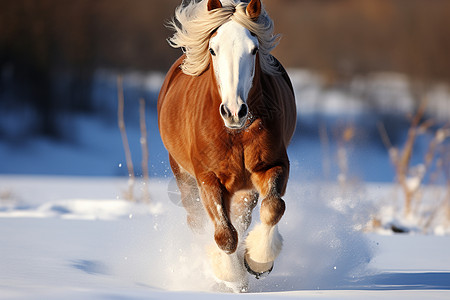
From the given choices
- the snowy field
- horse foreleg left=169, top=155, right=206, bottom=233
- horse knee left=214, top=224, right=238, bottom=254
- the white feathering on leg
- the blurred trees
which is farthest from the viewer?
the blurred trees

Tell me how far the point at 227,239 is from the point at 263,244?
0.80 feet

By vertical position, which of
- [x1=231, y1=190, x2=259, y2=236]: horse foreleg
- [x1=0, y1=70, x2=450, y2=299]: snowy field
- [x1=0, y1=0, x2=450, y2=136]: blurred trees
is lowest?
[x1=0, y1=0, x2=450, y2=136]: blurred trees

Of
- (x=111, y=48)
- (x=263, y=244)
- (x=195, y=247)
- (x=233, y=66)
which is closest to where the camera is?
(x=233, y=66)

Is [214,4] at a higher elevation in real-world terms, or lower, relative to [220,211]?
higher

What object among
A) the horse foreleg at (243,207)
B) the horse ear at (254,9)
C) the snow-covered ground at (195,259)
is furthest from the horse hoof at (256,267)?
the horse ear at (254,9)

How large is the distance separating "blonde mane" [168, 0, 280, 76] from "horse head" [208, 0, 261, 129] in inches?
2.5

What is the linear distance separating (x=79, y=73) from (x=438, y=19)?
503 inches

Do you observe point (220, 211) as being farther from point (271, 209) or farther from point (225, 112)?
point (225, 112)

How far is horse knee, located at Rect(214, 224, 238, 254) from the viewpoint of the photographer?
3469 mm

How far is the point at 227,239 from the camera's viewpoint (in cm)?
347

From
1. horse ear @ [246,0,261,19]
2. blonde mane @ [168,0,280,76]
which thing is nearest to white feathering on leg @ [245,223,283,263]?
blonde mane @ [168,0,280,76]

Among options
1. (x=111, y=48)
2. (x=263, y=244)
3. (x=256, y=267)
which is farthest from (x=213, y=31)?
(x=111, y=48)

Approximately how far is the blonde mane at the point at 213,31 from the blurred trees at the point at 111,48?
13.3 metres

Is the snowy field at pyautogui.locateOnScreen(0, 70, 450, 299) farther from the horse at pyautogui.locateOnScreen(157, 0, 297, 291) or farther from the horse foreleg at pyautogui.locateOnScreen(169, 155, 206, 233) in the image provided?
the horse at pyautogui.locateOnScreen(157, 0, 297, 291)
